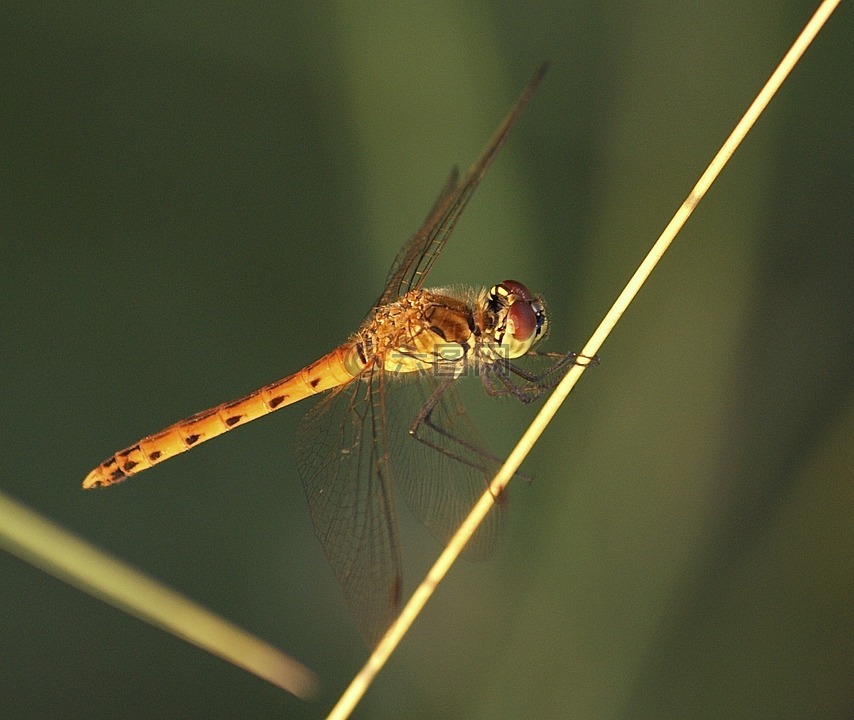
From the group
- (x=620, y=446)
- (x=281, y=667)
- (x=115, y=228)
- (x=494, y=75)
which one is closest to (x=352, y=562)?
(x=281, y=667)

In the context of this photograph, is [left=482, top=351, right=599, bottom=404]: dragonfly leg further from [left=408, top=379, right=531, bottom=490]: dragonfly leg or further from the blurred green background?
the blurred green background

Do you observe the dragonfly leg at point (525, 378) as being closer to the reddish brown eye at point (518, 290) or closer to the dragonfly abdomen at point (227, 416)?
the reddish brown eye at point (518, 290)

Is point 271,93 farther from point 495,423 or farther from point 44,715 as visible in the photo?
point 44,715

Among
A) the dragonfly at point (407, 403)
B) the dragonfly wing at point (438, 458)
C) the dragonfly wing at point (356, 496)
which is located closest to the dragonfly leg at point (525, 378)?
the dragonfly at point (407, 403)

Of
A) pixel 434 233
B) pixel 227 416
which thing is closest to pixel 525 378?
pixel 434 233

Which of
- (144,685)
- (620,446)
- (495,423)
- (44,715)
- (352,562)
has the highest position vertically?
(620,446)

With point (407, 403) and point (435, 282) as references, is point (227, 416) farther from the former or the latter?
point (435, 282)

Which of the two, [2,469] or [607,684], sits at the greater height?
[607,684]
